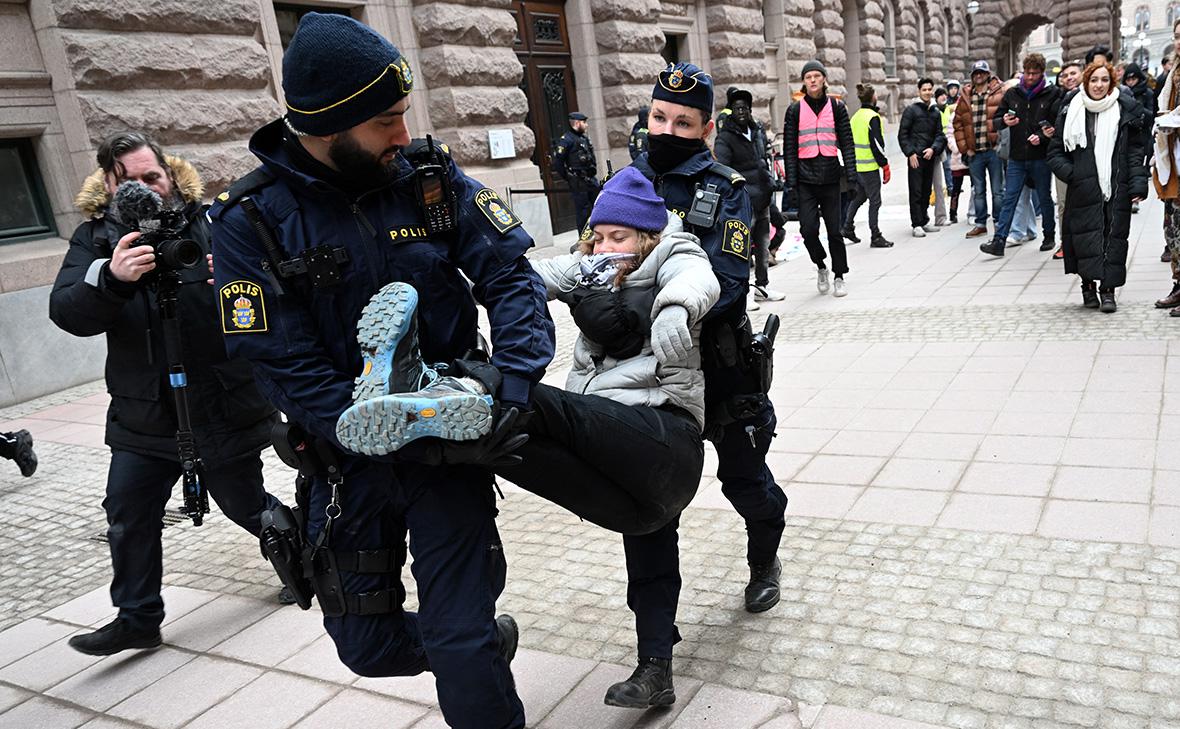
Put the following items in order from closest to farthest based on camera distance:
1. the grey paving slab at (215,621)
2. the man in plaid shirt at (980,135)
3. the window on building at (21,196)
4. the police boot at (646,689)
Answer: the police boot at (646,689), the grey paving slab at (215,621), the window on building at (21,196), the man in plaid shirt at (980,135)

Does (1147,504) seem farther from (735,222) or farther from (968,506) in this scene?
(735,222)

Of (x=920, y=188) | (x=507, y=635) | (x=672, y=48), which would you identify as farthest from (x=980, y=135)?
(x=507, y=635)

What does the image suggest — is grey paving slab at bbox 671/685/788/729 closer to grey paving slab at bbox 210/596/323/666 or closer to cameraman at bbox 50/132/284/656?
grey paving slab at bbox 210/596/323/666

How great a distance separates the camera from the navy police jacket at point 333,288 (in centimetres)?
210

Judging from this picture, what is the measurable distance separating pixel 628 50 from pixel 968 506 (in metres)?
12.1

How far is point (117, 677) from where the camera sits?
335 centimetres

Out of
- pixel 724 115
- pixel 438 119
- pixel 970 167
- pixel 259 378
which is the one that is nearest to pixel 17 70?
pixel 438 119

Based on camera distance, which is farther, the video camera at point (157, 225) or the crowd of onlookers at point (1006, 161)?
the crowd of onlookers at point (1006, 161)

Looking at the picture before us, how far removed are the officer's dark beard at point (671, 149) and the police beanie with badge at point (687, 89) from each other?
11 centimetres

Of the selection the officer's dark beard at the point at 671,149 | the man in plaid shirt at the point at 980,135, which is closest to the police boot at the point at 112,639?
the officer's dark beard at the point at 671,149

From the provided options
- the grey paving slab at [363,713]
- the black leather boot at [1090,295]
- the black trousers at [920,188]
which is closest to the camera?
the grey paving slab at [363,713]

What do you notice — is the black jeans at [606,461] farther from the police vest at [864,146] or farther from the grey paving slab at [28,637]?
the police vest at [864,146]

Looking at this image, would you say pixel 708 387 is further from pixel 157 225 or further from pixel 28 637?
pixel 28 637

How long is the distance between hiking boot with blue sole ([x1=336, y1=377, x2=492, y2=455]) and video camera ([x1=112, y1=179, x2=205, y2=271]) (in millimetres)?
1600
